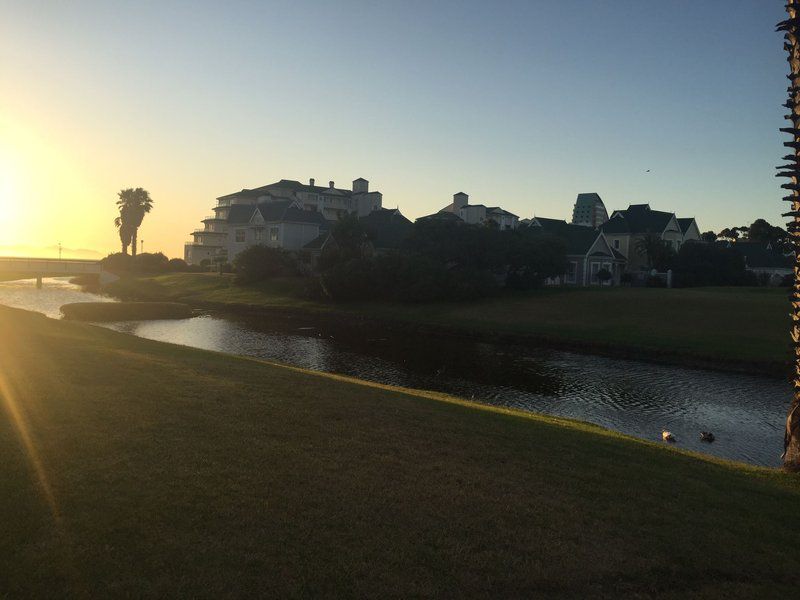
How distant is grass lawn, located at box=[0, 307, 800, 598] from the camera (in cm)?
690

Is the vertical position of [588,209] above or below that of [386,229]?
above

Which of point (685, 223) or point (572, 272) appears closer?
point (572, 272)

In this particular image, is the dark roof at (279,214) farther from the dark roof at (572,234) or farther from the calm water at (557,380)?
the calm water at (557,380)

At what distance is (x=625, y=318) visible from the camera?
5169cm

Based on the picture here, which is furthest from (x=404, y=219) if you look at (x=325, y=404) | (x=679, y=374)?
(x=325, y=404)

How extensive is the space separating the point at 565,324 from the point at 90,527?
4773 centimetres

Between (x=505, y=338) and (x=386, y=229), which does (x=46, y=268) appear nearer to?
(x=386, y=229)

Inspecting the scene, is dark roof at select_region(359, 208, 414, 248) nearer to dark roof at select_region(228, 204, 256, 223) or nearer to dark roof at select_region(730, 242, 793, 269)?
dark roof at select_region(228, 204, 256, 223)

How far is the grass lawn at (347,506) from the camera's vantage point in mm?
6898

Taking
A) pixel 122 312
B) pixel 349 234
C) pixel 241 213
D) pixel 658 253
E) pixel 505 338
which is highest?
pixel 241 213

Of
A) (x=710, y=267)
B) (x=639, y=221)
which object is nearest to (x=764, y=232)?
(x=639, y=221)

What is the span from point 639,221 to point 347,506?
9824cm

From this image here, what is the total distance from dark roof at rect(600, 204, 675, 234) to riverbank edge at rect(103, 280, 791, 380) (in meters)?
55.1

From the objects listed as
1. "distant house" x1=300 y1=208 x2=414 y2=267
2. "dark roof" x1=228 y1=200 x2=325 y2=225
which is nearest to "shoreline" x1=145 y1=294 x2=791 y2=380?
"distant house" x1=300 y1=208 x2=414 y2=267
